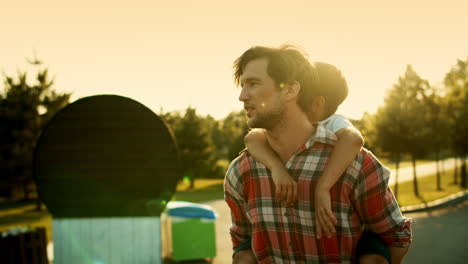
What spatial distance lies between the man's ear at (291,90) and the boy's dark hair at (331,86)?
0.88 metres

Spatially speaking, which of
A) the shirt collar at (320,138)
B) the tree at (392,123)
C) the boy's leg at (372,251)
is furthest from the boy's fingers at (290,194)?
the tree at (392,123)

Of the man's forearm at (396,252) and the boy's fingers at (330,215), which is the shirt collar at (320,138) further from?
the man's forearm at (396,252)

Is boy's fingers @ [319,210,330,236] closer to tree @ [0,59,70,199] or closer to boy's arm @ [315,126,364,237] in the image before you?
boy's arm @ [315,126,364,237]

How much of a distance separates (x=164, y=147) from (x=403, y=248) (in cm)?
755

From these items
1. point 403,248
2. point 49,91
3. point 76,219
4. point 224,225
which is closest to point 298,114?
point 403,248

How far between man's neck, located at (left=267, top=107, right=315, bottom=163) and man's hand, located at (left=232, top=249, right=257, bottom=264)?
48 centimetres

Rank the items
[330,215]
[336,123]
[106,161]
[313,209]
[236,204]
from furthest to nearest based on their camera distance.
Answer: [106,161] < [336,123] < [236,204] < [313,209] < [330,215]

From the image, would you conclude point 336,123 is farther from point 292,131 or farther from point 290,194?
point 290,194

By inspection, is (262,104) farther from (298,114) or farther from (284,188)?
(284,188)

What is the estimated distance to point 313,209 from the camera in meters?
1.97

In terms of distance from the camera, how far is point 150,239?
28.5 ft

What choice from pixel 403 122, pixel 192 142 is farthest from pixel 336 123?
pixel 192 142

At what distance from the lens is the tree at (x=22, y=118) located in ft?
73.6

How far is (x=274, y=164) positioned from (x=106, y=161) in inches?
317
